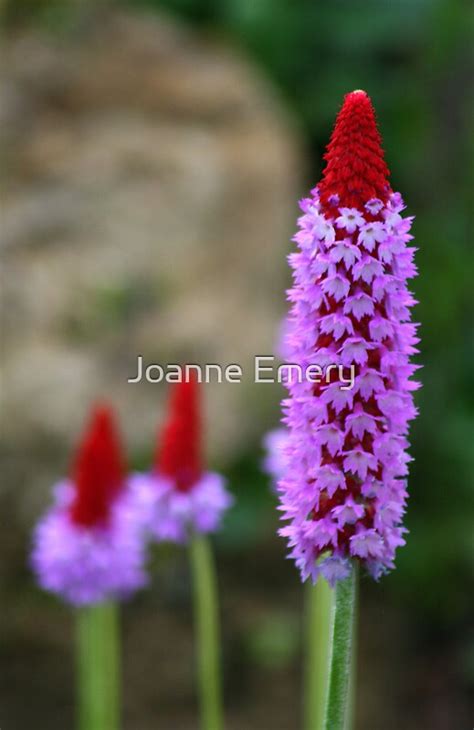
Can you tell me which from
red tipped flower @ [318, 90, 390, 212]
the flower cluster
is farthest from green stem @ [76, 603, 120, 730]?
red tipped flower @ [318, 90, 390, 212]

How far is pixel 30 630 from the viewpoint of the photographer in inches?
206

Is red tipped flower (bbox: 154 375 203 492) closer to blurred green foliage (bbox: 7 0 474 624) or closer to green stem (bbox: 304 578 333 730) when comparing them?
green stem (bbox: 304 578 333 730)

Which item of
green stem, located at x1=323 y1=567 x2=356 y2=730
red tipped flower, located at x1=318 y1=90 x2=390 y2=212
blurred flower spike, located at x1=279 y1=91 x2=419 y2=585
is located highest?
red tipped flower, located at x1=318 y1=90 x2=390 y2=212

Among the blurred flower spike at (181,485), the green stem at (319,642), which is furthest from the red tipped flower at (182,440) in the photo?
the green stem at (319,642)

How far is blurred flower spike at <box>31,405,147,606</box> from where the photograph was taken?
10.1ft

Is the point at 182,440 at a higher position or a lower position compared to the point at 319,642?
higher

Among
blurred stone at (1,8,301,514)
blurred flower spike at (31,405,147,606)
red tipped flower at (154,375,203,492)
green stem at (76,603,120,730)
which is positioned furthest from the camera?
blurred stone at (1,8,301,514)

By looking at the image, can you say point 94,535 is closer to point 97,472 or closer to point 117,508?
point 117,508

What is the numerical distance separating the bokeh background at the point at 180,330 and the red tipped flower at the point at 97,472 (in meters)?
1.78

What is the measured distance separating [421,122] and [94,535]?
4615 millimetres

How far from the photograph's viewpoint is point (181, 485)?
3004 mm

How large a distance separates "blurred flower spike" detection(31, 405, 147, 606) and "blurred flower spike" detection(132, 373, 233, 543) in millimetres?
107

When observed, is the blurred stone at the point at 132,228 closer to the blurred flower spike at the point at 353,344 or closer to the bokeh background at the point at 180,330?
the bokeh background at the point at 180,330

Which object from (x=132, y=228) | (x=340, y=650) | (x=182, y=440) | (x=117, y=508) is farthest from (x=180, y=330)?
(x=340, y=650)
